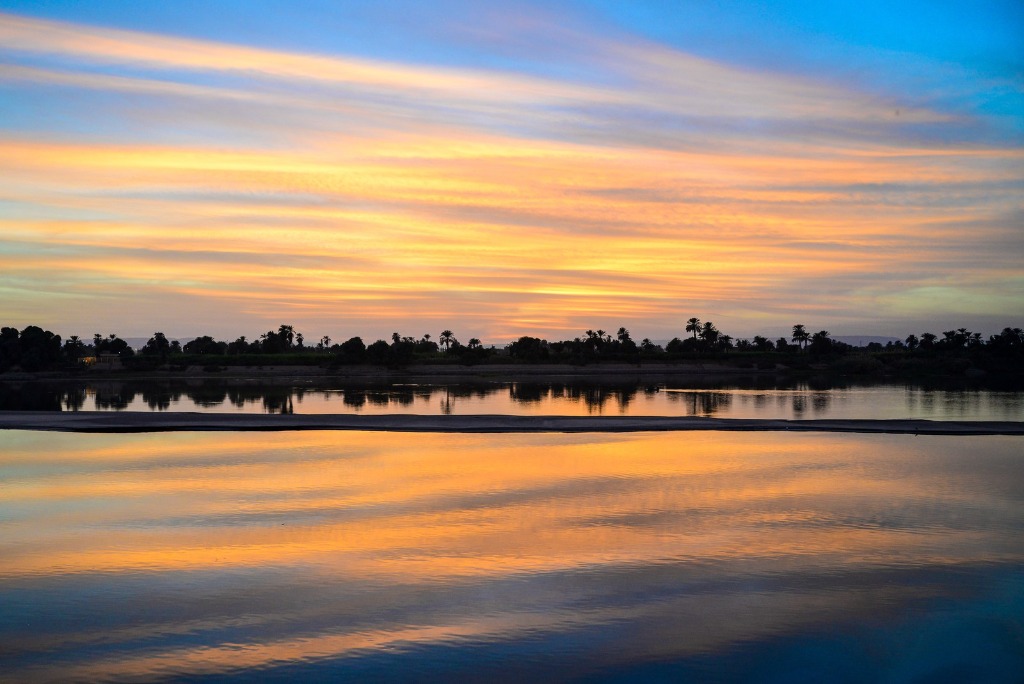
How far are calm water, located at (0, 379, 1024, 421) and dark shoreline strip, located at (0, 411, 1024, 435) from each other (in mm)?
6070

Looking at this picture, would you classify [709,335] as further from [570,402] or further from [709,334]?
[570,402]

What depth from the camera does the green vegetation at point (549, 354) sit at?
363 ft

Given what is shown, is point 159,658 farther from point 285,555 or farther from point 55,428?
point 55,428

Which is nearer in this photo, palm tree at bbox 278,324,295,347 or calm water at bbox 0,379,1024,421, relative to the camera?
calm water at bbox 0,379,1024,421

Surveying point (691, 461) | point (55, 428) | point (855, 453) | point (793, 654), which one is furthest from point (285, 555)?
point (55, 428)

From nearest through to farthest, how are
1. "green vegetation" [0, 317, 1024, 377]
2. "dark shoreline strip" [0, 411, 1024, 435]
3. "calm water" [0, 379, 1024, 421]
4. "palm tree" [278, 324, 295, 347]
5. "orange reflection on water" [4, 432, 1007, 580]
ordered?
1. "orange reflection on water" [4, 432, 1007, 580]
2. "dark shoreline strip" [0, 411, 1024, 435]
3. "calm water" [0, 379, 1024, 421]
4. "green vegetation" [0, 317, 1024, 377]
5. "palm tree" [278, 324, 295, 347]

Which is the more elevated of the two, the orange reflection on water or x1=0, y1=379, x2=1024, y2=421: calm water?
x1=0, y1=379, x2=1024, y2=421: calm water

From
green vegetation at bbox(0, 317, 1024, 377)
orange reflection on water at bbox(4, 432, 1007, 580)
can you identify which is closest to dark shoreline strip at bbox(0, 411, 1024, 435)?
orange reflection on water at bbox(4, 432, 1007, 580)

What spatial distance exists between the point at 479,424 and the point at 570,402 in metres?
21.4

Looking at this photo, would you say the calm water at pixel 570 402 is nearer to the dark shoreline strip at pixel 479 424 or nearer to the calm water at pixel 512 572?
the dark shoreline strip at pixel 479 424

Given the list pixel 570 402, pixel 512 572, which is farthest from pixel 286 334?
pixel 512 572

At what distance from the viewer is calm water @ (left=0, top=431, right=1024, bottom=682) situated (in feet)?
36.0

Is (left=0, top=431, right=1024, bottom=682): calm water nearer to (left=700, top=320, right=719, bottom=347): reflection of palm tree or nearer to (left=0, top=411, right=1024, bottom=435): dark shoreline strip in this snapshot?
(left=0, top=411, right=1024, bottom=435): dark shoreline strip

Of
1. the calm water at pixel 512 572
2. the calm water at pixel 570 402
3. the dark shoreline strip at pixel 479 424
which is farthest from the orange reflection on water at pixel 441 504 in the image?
the calm water at pixel 570 402
